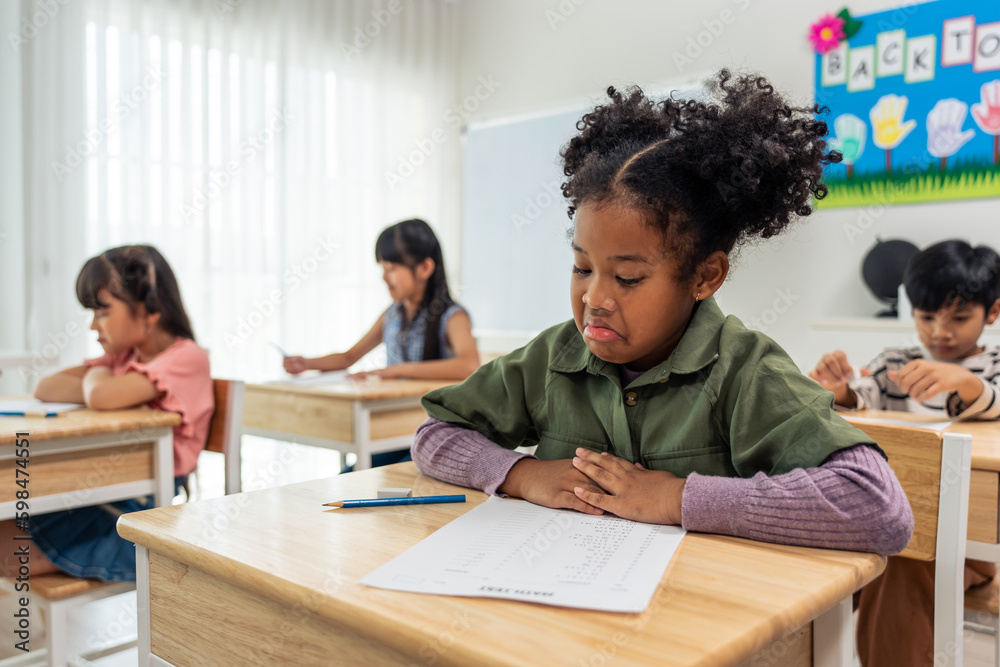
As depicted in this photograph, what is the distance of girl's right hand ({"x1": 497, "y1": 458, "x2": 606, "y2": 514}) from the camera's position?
871mm

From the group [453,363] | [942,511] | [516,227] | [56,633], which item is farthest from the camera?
[516,227]

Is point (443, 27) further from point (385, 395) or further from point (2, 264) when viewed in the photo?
point (385, 395)

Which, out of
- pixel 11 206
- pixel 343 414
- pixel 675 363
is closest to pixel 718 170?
pixel 675 363

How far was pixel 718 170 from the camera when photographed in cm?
93

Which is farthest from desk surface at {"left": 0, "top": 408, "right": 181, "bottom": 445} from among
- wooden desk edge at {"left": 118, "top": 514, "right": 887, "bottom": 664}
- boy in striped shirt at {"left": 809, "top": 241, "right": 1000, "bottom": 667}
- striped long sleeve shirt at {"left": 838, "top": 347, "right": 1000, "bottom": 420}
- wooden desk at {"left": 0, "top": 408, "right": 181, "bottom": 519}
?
striped long sleeve shirt at {"left": 838, "top": 347, "right": 1000, "bottom": 420}

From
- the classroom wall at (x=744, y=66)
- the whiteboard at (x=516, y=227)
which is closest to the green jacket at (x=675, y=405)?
the classroom wall at (x=744, y=66)

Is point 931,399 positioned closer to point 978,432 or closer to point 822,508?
point 978,432

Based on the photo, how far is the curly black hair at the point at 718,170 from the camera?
922 millimetres

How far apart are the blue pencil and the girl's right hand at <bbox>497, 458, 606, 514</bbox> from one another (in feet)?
0.22

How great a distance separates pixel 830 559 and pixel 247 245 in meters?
3.60

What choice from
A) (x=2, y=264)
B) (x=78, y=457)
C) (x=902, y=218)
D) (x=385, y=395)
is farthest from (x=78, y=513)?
(x=902, y=218)

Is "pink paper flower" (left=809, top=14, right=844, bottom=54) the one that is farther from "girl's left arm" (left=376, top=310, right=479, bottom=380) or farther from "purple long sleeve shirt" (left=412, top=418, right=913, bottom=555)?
"purple long sleeve shirt" (left=412, top=418, right=913, bottom=555)

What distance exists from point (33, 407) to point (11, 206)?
1763mm

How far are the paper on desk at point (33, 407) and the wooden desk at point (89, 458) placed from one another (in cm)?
6
